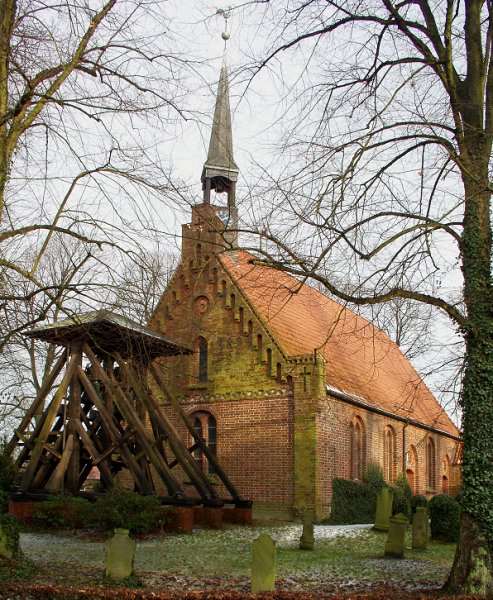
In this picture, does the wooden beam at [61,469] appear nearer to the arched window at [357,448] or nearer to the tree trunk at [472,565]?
the arched window at [357,448]

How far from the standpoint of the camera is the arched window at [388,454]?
2673 centimetres

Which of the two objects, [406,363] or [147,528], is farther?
[406,363]

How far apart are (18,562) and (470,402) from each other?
646 centimetres

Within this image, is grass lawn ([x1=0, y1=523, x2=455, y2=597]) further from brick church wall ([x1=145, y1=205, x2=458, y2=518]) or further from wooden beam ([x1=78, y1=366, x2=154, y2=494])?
brick church wall ([x1=145, y1=205, x2=458, y2=518])

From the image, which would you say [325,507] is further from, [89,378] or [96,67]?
[96,67]

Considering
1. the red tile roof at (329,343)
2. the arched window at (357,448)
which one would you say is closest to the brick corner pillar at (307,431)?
the red tile roof at (329,343)

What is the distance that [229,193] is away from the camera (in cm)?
2423

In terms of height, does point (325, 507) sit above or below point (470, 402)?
below

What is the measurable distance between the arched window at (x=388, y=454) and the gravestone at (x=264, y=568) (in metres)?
17.8

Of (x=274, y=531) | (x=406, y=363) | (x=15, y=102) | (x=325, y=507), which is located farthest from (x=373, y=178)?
(x=406, y=363)

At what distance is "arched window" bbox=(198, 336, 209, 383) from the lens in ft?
77.2

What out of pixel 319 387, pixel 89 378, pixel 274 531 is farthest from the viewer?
pixel 319 387

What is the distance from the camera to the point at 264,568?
9461 millimetres

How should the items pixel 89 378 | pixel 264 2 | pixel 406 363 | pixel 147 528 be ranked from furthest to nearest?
1. pixel 406 363
2. pixel 89 378
3. pixel 147 528
4. pixel 264 2
